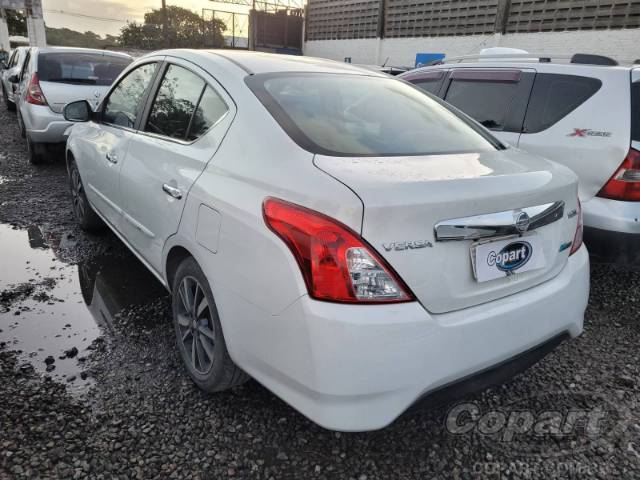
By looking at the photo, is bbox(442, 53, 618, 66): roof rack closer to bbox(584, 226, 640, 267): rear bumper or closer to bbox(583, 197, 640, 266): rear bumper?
bbox(583, 197, 640, 266): rear bumper

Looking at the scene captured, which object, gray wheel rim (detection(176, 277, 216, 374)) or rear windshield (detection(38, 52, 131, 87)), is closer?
gray wheel rim (detection(176, 277, 216, 374))

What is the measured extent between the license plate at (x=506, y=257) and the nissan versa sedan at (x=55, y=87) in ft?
21.4

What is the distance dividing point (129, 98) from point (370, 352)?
264 cm

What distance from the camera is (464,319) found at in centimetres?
168

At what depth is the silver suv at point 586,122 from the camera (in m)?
3.10

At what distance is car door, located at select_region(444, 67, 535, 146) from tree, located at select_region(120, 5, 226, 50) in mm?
23243

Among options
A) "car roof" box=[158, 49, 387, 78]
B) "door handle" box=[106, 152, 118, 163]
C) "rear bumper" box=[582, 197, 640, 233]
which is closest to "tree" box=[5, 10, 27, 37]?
"door handle" box=[106, 152, 118, 163]

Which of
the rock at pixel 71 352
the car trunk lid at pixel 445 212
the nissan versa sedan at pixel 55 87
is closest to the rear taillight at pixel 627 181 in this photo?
the car trunk lid at pixel 445 212


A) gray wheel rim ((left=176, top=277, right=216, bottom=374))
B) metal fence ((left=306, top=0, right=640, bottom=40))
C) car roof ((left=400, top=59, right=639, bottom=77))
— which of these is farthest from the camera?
metal fence ((left=306, top=0, right=640, bottom=40))

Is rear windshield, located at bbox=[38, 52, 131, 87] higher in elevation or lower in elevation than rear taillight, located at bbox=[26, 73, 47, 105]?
higher

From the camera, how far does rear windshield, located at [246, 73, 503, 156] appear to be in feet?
6.70

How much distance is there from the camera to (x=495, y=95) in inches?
162

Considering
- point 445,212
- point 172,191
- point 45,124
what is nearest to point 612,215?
point 445,212

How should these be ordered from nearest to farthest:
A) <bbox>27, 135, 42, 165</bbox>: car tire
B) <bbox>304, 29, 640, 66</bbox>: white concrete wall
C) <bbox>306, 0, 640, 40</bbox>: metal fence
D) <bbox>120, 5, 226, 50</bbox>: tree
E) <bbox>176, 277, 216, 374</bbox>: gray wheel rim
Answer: <bbox>176, 277, 216, 374</bbox>: gray wheel rim → <bbox>27, 135, 42, 165</bbox>: car tire → <bbox>304, 29, 640, 66</bbox>: white concrete wall → <bbox>306, 0, 640, 40</bbox>: metal fence → <bbox>120, 5, 226, 50</bbox>: tree
